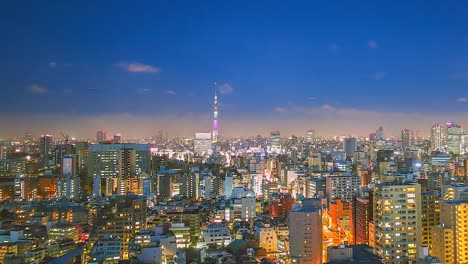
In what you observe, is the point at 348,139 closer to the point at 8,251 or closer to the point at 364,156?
the point at 364,156

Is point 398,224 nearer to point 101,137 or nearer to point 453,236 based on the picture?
point 453,236

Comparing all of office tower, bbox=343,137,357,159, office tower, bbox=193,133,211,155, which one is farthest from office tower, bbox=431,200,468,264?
office tower, bbox=193,133,211,155

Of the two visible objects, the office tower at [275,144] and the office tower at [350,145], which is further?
the office tower at [275,144]

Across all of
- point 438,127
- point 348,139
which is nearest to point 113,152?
point 348,139

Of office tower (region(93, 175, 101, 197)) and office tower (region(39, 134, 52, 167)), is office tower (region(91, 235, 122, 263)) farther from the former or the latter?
office tower (region(39, 134, 52, 167))

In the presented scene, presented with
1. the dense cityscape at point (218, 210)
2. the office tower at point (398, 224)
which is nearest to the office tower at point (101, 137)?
the dense cityscape at point (218, 210)

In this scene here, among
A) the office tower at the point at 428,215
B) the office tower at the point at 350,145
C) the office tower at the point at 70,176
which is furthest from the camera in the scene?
the office tower at the point at 350,145

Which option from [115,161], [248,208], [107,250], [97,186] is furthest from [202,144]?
[107,250]

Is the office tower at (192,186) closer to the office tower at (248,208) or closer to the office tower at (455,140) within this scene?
the office tower at (248,208)
